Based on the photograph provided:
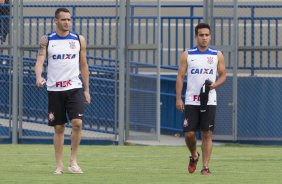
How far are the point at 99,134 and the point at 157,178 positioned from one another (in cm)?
939

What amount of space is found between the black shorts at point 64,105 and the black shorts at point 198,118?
1.38 meters

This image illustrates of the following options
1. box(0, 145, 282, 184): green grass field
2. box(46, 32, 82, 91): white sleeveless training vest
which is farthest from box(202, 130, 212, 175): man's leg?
box(46, 32, 82, 91): white sleeveless training vest

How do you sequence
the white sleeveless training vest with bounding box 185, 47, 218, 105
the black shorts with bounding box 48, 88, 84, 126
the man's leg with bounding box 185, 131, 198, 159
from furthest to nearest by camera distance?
the man's leg with bounding box 185, 131, 198, 159, the white sleeveless training vest with bounding box 185, 47, 218, 105, the black shorts with bounding box 48, 88, 84, 126

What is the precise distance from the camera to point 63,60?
14094mm

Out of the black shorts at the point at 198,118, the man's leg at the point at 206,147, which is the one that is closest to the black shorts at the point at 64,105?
the black shorts at the point at 198,118

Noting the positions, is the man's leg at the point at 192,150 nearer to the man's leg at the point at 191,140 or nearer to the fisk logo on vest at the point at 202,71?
the man's leg at the point at 191,140

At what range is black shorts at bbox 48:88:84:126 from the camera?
14.1 meters

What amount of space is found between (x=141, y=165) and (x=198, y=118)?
1817mm

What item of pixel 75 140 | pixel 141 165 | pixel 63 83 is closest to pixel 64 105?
pixel 63 83

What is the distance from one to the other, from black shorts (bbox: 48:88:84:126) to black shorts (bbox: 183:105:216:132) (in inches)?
54.2

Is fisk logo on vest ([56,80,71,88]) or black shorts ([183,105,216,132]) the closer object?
fisk logo on vest ([56,80,71,88])

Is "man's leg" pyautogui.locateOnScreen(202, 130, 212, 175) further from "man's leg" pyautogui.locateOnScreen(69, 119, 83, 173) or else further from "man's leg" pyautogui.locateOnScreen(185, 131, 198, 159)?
"man's leg" pyautogui.locateOnScreen(69, 119, 83, 173)

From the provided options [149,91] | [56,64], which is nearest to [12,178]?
[56,64]

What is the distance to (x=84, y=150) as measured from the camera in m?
19.7
